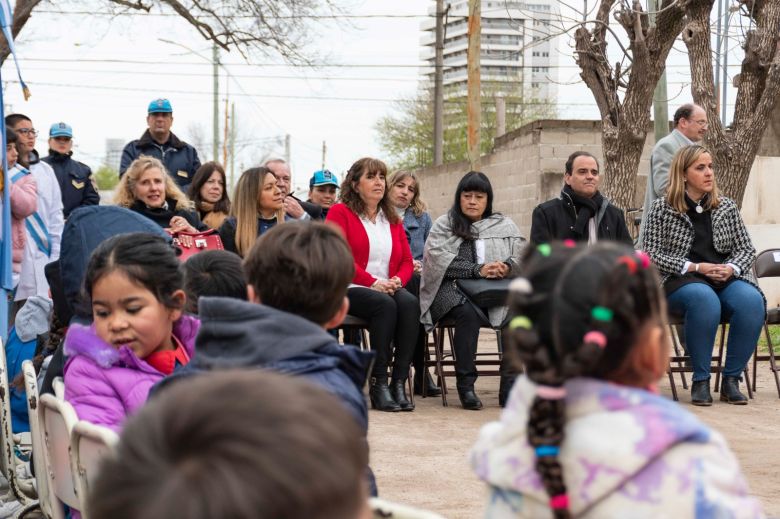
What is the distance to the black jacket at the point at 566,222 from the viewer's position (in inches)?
327

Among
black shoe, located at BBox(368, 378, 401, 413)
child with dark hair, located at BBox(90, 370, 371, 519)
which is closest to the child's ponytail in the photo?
child with dark hair, located at BBox(90, 370, 371, 519)

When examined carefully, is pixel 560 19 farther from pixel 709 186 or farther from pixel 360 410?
pixel 360 410

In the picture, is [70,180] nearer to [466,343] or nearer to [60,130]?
[60,130]

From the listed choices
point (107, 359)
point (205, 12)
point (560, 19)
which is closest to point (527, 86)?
point (205, 12)

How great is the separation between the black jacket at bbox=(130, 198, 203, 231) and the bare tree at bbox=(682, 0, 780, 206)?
7091 mm

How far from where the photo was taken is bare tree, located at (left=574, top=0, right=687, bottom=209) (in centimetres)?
1268

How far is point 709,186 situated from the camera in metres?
7.96

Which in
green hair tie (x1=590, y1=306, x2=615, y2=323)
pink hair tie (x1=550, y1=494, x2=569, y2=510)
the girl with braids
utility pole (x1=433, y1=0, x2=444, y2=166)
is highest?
utility pole (x1=433, y1=0, x2=444, y2=166)

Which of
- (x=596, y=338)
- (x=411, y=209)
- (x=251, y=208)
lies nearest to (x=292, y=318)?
(x=596, y=338)

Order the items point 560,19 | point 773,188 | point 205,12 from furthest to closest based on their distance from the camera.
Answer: point 205,12 < point 773,188 < point 560,19

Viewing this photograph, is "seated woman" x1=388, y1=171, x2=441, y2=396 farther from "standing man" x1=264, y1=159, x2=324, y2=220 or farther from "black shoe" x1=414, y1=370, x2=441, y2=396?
"black shoe" x1=414, y1=370, x2=441, y2=396

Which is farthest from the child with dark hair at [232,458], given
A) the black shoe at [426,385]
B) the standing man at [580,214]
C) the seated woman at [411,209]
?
the seated woman at [411,209]

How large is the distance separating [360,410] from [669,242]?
5794 millimetres

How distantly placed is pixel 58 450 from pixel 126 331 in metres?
0.48
